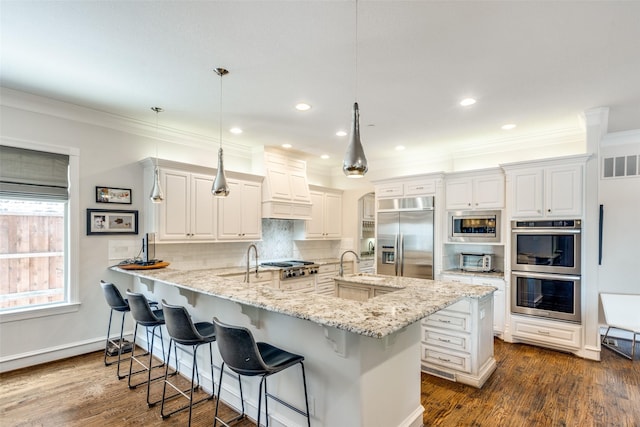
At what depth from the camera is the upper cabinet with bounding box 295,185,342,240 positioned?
6246 mm

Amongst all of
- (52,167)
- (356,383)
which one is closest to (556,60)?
(356,383)

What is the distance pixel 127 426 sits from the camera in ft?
8.13

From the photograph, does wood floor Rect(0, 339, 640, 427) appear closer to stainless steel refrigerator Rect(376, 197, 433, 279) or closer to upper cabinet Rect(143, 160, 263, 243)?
upper cabinet Rect(143, 160, 263, 243)

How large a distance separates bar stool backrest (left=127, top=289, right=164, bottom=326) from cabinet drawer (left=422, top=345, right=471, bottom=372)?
8.48 feet

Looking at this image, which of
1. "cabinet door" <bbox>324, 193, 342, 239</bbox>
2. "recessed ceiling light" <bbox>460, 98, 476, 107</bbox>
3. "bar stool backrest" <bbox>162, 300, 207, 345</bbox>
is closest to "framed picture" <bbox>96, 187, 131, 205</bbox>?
"bar stool backrest" <bbox>162, 300, 207, 345</bbox>

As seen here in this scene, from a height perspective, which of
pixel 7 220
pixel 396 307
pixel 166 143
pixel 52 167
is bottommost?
pixel 396 307

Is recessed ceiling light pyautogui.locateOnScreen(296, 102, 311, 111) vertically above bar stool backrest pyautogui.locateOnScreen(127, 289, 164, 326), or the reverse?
recessed ceiling light pyautogui.locateOnScreen(296, 102, 311, 111)

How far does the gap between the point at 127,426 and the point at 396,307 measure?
2224 millimetres

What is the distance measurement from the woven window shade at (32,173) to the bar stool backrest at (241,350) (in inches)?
118

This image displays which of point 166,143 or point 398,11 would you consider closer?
point 398,11

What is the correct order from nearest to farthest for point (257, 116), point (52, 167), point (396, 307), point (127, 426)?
point (396, 307) → point (127, 426) → point (52, 167) → point (257, 116)

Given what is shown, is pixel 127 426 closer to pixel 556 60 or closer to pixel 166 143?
pixel 166 143

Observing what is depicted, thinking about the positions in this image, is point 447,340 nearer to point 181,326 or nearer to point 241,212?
point 181,326

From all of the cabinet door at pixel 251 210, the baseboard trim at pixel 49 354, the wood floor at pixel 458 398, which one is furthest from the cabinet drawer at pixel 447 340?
the baseboard trim at pixel 49 354
